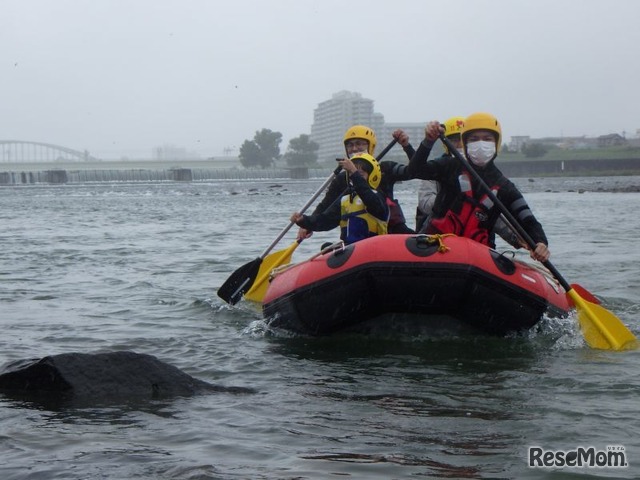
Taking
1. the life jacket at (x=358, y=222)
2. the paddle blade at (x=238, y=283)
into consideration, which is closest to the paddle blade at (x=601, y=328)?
the life jacket at (x=358, y=222)

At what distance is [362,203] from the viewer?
7.92 meters

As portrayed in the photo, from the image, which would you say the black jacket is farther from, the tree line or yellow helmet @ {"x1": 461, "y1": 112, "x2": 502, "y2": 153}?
the tree line

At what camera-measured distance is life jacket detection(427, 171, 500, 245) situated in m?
7.36

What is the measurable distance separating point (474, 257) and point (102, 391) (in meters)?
2.83

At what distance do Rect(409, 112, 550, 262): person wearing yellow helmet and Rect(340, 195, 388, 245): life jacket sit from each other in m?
0.62

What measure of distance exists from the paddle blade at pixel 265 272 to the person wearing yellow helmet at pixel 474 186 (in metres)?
2.48

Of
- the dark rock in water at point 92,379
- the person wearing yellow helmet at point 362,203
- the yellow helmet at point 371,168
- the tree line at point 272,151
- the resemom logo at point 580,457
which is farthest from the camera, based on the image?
the tree line at point 272,151

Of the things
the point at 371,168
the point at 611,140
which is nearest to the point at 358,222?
the point at 371,168

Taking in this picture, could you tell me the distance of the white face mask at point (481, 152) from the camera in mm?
7297

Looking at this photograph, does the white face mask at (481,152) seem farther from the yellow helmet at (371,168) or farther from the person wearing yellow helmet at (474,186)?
the yellow helmet at (371,168)

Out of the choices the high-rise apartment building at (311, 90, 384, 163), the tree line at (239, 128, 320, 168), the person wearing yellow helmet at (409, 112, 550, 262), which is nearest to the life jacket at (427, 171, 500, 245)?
the person wearing yellow helmet at (409, 112, 550, 262)

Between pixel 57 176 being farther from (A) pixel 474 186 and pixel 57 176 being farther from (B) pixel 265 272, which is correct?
(A) pixel 474 186

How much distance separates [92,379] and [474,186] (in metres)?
3.40

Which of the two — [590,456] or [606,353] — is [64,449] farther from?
[606,353]
